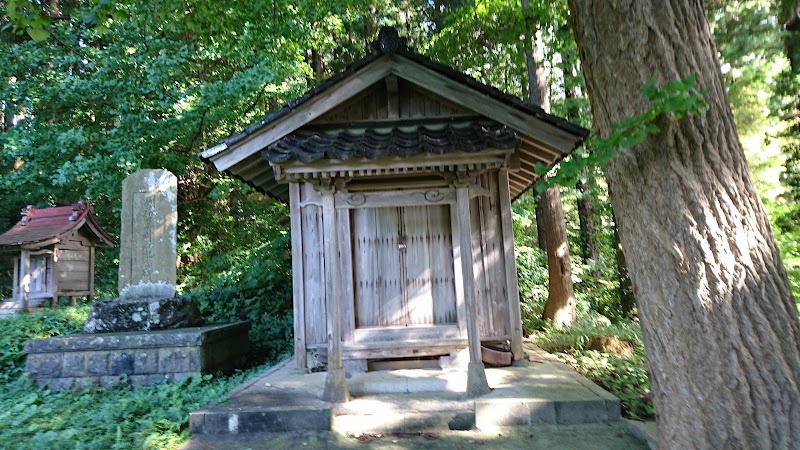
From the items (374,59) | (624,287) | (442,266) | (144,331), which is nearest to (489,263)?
(442,266)

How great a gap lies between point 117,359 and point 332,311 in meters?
3.39

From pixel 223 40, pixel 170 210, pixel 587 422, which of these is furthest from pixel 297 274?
pixel 223 40

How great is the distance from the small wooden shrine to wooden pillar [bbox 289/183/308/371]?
9014 mm

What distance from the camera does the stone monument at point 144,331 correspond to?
6.23 meters

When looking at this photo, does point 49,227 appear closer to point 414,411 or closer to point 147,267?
point 147,267

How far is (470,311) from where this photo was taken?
5160 mm

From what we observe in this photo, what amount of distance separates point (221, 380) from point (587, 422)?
4.68 metres

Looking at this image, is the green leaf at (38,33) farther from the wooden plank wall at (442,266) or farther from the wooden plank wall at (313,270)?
the wooden plank wall at (442,266)

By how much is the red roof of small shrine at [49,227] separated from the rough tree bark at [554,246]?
39.6 feet

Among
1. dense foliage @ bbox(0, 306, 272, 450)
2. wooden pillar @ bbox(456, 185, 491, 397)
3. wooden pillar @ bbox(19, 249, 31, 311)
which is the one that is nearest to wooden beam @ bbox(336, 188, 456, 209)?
wooden pillar @ bbox(456, 185, 491, 397)

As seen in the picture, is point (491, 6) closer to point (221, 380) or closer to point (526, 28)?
point (526, 28)

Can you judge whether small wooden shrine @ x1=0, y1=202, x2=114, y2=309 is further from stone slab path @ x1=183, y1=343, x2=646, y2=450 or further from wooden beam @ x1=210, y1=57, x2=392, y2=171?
stone slab path @ x1=183, y1=343, x2=646, y2=450

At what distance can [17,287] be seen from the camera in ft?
39.1

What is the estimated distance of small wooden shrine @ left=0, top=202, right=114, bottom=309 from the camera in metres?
11.7
